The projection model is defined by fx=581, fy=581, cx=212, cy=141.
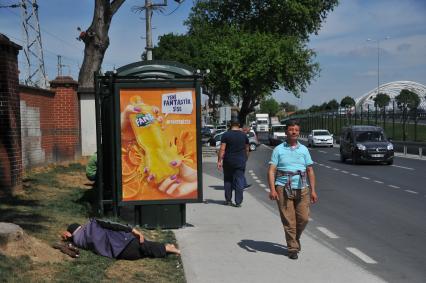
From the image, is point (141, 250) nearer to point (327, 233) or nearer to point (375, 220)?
point (327, 233)

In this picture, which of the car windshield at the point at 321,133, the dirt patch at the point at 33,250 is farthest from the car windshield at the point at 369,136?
the dirt patch at the point at 33,250

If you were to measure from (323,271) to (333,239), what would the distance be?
2.13m

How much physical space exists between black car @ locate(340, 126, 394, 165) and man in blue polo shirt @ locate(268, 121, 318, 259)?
19.2m

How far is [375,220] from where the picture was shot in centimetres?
1035

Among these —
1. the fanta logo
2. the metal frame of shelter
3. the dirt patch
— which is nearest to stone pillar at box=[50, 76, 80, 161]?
the metal frame of shelter

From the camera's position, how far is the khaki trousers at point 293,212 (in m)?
6.98

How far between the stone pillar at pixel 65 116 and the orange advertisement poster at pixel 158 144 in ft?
26.0

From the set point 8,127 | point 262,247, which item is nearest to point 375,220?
point 262,247

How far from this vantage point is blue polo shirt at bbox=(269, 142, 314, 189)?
699 centimetres

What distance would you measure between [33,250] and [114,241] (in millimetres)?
931

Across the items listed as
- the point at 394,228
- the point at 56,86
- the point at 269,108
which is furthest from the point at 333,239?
the point at 269,108

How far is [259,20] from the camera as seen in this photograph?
55.0 metres

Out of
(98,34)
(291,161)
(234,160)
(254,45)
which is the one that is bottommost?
(234,160)

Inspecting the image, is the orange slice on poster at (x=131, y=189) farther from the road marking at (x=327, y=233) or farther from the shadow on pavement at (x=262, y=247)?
the road marking at (x=327, y=233)
